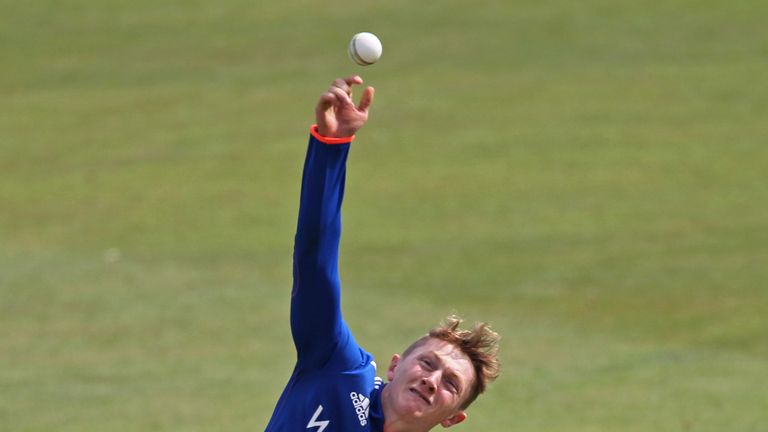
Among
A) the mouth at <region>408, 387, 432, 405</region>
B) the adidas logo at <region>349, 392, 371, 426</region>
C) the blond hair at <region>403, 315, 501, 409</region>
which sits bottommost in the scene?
the adidas logo at <region>349, 392, 371, 426</region>

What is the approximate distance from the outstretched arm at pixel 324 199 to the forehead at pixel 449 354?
0.67 m

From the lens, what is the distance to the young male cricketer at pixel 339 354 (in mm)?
5223

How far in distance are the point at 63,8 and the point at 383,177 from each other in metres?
15.7

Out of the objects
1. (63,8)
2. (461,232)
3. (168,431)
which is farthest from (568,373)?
(63,8)

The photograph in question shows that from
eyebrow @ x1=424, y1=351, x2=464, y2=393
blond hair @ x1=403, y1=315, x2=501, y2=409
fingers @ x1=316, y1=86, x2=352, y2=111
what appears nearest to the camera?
fingers @ x1=316, y1=86, x2=352, y2=111

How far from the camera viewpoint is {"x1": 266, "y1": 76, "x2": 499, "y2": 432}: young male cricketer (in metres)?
5.22

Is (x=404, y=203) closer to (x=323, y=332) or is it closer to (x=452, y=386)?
(x=452, y=386)

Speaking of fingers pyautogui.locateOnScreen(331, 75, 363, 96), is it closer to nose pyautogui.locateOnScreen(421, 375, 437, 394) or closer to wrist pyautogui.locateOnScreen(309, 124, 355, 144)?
wrist pyautogui.locateOnScreen(309, 124, 355, 144)

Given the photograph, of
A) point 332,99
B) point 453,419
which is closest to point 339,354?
point 453,419

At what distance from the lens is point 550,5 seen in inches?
1459

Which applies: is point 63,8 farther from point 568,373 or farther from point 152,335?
point 568,373

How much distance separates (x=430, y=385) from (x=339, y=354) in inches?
16.3

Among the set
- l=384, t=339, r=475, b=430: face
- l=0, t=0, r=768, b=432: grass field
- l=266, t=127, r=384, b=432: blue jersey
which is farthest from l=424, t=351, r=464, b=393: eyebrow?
l=0, t=0, r=768, b=432: grass field

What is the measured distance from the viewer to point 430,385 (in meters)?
5.77
